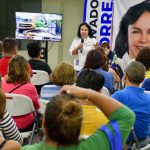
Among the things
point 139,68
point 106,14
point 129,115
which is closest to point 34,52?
point 139,68

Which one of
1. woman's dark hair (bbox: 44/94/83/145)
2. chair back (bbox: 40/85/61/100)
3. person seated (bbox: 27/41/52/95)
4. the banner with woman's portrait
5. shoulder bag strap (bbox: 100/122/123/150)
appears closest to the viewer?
woman's dark hair (bbox: 44/94/83/145)

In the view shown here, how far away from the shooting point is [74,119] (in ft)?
4.49

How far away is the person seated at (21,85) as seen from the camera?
3.32 metres

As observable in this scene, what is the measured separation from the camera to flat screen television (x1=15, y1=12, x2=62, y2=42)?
776 cm

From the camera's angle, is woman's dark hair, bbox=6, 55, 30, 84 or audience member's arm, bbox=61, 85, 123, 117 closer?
audience member's arm, bbox=61, 85, 123, 117

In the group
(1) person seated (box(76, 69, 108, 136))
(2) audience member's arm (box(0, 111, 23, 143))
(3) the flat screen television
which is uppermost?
(3) the flat screen television

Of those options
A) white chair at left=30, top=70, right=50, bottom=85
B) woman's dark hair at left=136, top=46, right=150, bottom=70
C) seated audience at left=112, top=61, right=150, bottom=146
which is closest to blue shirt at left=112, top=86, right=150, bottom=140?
seated audience at left=112, top=61, right=150, bottom=146

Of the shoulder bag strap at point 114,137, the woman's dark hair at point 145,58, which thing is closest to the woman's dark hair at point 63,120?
the shoulder bag strap at point 114,137

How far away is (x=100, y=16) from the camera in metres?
7.30

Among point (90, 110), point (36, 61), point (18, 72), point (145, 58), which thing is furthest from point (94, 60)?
point (90, 110)

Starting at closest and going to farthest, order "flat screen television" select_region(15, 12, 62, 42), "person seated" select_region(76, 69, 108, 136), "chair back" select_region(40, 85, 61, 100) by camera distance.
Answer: "person seated" select_region(76, 69, 108, 136) < "chair back" select_region(40, 85, 61, 100) < "flat screen television" select_region(15, 12, 62, 42)

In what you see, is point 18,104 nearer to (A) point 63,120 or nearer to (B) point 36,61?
(B) point 36,61

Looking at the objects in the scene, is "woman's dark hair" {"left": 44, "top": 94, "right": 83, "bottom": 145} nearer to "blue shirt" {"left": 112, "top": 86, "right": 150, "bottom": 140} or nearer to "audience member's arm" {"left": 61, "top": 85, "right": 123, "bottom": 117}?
"audience member's arm" {"left": 61, "top": 85, "right": 123, "bottom": 117}

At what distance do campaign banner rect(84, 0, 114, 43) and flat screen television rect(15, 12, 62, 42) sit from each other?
2.64 ft
